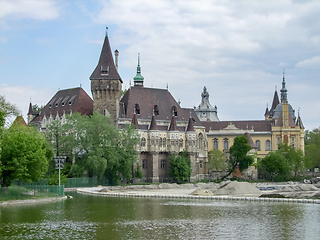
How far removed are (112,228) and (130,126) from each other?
45.9 m

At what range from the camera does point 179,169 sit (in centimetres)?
8581

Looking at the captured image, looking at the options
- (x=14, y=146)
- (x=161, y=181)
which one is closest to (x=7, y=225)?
(x=14, y=146)

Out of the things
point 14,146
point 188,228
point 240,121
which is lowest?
point 188,228

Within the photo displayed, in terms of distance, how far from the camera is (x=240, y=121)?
11600 centimetres

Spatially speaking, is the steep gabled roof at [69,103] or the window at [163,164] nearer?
the steep gabled roof at [69,103]

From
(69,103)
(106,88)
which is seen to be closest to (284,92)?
(106,88)

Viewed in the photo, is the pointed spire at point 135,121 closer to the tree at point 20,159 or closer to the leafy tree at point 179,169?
the leafy tree at point 179,169

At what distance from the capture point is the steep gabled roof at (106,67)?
280 feet

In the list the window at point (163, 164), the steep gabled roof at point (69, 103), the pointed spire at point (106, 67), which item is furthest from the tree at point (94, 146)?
the window at point (163, 164)

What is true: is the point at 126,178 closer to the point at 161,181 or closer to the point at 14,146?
the point at 161,181

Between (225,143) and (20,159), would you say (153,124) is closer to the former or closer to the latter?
(225,143)

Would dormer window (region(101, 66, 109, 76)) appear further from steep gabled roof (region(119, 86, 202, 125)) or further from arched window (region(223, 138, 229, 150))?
arched window (region(223, 138, 229, 150))

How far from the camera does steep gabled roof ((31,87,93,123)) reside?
87.4 metres

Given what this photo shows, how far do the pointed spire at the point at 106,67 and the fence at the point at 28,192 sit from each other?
3518 cm
